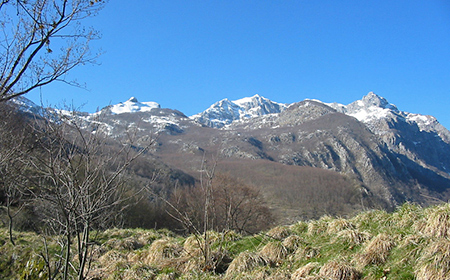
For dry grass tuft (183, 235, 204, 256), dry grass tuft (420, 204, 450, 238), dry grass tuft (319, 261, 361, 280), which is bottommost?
dry grass tuft (183, 235, 204, 256)

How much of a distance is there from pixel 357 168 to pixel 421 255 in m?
213

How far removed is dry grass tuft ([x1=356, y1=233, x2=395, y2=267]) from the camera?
470 cm

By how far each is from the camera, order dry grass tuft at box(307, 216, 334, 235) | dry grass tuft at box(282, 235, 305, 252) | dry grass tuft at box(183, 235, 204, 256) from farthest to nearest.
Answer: dry grass tuft at box(183, 235, 204, 256) → dry grass tuft at box(307, 216, 334, 235) → dry grass tuft at box(282, 235, 305, 252)

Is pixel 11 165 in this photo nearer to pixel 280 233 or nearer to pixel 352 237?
pixel 280 233

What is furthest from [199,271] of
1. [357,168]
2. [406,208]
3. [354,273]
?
[357,168]

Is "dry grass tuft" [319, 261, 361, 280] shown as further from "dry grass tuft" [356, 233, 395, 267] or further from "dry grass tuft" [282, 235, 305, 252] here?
"dry grass tuft" [282, 235, 305, 252]

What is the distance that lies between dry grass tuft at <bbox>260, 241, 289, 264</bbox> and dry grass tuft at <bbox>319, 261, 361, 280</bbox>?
1392mm

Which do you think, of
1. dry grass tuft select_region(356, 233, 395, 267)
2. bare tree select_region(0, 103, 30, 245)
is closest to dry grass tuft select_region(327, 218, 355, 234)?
dry grass tuft select_region(356, 233, 395, 267)

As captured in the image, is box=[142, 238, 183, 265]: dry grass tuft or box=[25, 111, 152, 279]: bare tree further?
box=[142, 238, 183, 265]: dry grass tuft

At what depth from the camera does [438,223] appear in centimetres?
475

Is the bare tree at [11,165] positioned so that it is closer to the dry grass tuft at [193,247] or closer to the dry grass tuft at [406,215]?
the dry grass tuft at [193,247]

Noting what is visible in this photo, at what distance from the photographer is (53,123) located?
4816mm

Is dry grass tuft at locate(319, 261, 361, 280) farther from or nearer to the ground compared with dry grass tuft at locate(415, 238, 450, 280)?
nearer to the ground

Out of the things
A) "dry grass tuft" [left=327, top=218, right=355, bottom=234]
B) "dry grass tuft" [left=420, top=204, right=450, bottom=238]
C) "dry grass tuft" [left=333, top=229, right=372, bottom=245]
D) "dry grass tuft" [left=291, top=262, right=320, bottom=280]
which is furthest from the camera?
"dry grass tuft" [left=327, top=218, right=355, bottom=234]
